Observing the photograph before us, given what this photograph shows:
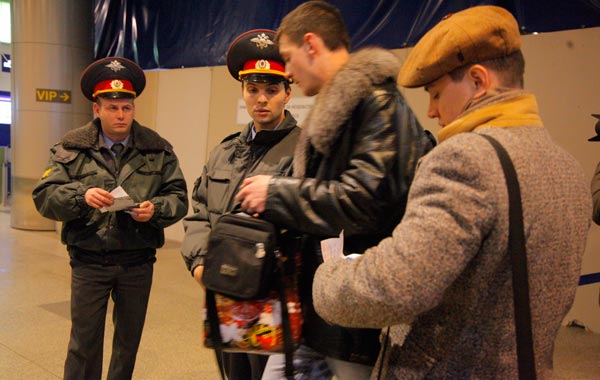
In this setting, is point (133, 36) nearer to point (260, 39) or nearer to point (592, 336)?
point (260, 39)

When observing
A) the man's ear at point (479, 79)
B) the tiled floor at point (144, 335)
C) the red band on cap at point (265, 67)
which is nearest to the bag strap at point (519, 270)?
the man's ear at point (479, 79)

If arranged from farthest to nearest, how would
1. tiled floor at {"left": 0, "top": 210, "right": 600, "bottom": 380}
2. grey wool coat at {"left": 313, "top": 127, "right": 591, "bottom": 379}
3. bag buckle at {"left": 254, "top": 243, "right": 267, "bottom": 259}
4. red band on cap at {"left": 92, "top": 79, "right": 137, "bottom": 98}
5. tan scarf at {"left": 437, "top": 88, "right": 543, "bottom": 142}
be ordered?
tiled floor at {"left": 0, "top": 210, "right": 600, "bottom": 380} < red band on cap at {"left": 92, "top": 79, "right": 137, "bottom": 98} < bag buckle at {"left": 254, "top": 243, "right": 267, "bottom": 259} < tan scarf at {"left": 437, "top": 88, "right": 543, "bottom": 142} < grey wool coat at {"left": 313, "top": 127, "right": 591, "bottom": 379}

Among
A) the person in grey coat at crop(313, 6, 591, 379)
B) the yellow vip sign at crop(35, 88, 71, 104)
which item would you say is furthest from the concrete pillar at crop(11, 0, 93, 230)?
the person in grey coat at crop(313, 6, 591, 379)

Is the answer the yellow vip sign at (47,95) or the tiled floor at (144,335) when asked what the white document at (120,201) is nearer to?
the tiled floor at (144,335)

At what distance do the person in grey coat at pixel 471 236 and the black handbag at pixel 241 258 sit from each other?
0.24 metres

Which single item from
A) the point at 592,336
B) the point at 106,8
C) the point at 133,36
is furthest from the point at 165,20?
the point at 592,336

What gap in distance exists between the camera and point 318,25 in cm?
160

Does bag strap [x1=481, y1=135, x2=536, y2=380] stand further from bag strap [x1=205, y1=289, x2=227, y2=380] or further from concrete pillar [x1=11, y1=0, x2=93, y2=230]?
concrete pillar [x1=11, y1=0, x2=93, y2=230]

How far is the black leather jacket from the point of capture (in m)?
1.41

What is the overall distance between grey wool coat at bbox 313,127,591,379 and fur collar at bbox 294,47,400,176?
0.41m

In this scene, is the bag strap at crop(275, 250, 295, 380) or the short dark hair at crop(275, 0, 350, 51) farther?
the short dark hair at crop(275, 0, 350, 51)

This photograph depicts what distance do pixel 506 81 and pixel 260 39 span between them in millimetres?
1649

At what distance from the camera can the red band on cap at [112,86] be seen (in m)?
2.84

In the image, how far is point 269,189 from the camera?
1.46m
